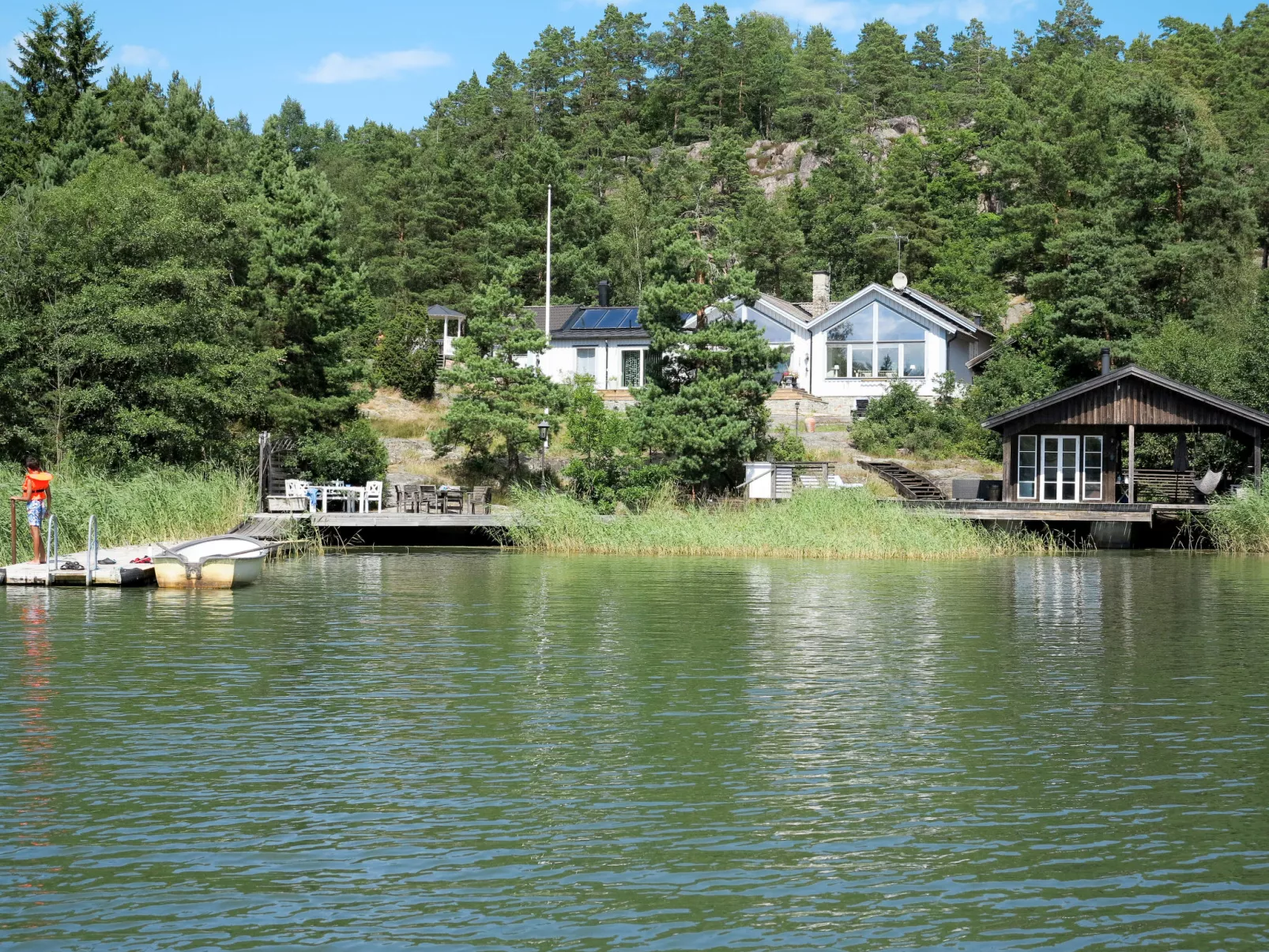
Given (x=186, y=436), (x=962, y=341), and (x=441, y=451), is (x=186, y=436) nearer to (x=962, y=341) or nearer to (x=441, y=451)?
(x=441, y=451)

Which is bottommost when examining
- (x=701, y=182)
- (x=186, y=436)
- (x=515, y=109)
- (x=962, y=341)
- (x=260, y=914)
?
(x=260, y=914)

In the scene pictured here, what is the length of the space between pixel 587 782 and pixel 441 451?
37.3 m

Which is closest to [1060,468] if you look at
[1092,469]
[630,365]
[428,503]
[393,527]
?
[1092,469]

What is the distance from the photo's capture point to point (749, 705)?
1486 centimetres

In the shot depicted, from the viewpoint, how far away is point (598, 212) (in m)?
77.3

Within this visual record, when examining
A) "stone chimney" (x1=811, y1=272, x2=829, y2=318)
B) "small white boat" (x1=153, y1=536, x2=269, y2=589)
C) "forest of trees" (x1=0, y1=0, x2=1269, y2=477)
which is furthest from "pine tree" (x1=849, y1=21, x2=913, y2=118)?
"small white boat" (x1=153, y1=536, x2=269, y2=589)

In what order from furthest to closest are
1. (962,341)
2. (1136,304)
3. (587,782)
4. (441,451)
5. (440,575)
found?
(962,341) < (1136,304) < (441,451) < (440,575) < (587,782)

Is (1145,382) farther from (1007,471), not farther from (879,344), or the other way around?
(879,344)

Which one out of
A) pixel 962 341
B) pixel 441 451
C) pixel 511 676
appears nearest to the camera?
pixel 511 676

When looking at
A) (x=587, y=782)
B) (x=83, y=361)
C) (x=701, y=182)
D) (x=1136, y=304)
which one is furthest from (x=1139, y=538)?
(x=701, y=182)

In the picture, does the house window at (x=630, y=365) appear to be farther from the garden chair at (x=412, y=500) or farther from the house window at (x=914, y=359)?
the garden chair at (x=412, y=500)

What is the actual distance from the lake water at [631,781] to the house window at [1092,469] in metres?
22.4

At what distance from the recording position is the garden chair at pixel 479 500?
4125 centimetres

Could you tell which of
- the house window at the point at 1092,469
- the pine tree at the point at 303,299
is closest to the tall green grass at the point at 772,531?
the house window at the point at 1092,469
